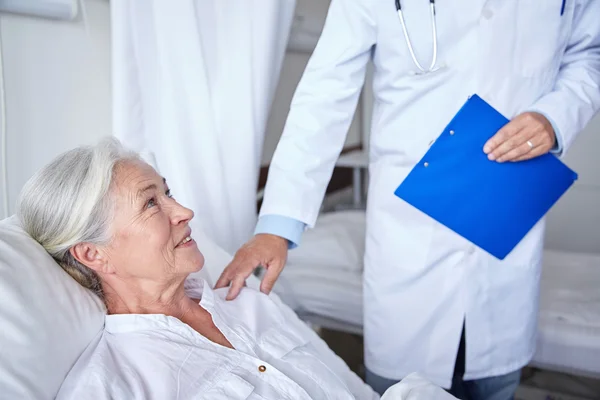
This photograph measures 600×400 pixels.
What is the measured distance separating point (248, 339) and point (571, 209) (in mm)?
2580

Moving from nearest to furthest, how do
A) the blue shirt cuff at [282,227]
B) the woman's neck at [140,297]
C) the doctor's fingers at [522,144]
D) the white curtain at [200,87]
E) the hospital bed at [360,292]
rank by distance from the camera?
the woman's neck at [140,297]
the doctor's fingers at [522,144]
the blue shirt cuff at [282,227]
the white curtain at [200,87]
the hospital bed at [360,292]

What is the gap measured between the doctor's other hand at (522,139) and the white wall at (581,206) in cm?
197

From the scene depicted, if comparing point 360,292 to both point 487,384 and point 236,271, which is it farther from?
point 236,271

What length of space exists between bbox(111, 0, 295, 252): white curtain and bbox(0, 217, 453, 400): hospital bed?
50cm

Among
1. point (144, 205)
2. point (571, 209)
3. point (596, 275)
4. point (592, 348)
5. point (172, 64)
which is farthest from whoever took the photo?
point (571, 209)

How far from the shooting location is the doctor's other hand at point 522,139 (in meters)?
1.20

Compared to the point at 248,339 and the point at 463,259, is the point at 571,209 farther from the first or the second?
the point at 248,339

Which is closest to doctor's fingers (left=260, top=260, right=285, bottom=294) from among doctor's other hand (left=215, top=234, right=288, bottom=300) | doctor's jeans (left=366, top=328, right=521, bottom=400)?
doctor's other hand (left=215, top=234, right=288, bottom=300)

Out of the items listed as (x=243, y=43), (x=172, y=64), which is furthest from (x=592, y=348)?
(x=172, y=64)

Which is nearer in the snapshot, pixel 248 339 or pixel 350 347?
pixel 248 339

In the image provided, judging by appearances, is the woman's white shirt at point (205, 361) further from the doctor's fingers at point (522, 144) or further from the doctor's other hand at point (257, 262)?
the doctor's fingers at point (522, 144)

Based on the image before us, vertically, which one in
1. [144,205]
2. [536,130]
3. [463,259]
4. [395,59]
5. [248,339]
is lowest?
[248,339]

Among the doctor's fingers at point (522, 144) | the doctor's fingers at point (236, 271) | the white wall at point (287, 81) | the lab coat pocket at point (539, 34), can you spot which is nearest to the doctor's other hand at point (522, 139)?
the doctor's fingers at point (522, 144)

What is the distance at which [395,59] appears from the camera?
129cm
